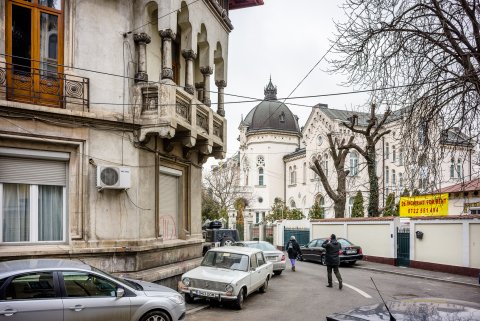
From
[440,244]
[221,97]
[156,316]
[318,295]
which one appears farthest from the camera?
[440,244]

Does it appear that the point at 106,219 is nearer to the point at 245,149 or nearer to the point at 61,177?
the point at 61,177

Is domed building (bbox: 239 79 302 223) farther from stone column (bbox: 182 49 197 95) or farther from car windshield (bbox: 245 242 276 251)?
stone column (bbox: 182 49 197 95)

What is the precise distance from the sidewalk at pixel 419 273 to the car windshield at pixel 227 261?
9783 millimetres

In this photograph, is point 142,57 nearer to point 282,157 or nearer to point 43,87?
point 43,87

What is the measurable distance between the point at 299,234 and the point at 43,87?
1100 inches

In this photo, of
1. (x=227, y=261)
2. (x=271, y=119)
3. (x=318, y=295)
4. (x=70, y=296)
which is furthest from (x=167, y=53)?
(x=271, y=119)

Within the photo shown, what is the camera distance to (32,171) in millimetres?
10633

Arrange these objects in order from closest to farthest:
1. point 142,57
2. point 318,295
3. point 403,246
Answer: point 142,57 < point 318,295 < point 403,246

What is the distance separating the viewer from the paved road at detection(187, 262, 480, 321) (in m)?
11.2

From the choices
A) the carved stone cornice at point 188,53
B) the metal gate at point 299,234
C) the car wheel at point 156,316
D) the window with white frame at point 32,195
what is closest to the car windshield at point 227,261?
the window with white frame at point 32,195

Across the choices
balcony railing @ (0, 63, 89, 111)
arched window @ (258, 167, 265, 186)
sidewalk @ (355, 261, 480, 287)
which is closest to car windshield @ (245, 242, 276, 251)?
sidewalk @ (355, 261, 480, 287)

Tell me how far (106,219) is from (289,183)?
5235 centimetres

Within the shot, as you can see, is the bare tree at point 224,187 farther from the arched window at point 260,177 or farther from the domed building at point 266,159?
the arched window at point 260,177

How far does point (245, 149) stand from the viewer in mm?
66188
